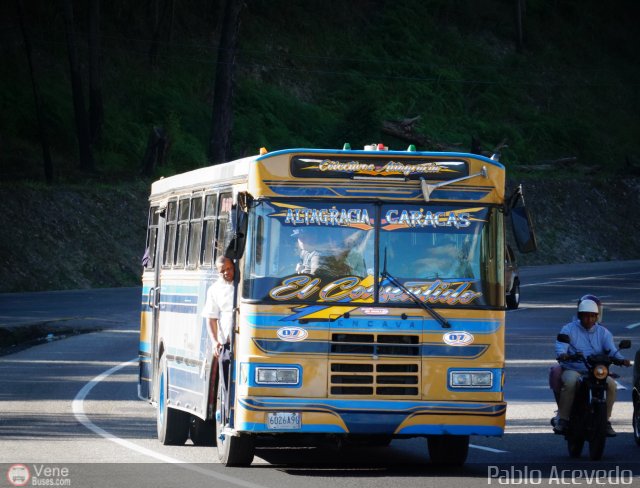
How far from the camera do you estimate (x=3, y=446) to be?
1366 cm

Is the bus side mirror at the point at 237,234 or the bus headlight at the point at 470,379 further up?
the bus side mirror at the point at 237,234

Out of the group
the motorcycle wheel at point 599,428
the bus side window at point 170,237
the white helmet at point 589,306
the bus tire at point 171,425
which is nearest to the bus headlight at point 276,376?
the bus tire at point 171,425

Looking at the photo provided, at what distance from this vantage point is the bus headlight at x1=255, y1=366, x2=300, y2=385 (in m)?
11.6

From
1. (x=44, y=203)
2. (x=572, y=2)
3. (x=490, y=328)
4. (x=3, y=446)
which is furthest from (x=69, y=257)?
(x=572, y=2)

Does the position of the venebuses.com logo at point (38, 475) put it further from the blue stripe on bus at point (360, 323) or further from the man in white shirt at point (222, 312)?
the blue stripe on bus at point (360, 323)

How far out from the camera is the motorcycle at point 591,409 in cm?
1284

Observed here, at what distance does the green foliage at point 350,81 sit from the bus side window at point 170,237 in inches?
1363

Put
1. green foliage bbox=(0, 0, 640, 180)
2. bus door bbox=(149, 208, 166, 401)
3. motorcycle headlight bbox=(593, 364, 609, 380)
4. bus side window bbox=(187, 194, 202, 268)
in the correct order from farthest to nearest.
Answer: green foliage bbox=(0, 0, 640, 180) → bus door bbox=(149, 208, 166, 401) → bus side window bbox=(187, 194, 202, 268) → motorcycle headlight bbox=(593, 364, 609, 380)

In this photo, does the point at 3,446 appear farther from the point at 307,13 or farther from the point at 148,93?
the point at 307,13

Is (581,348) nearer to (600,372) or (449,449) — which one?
(600,372)

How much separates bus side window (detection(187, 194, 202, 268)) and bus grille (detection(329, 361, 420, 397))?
2745 mm

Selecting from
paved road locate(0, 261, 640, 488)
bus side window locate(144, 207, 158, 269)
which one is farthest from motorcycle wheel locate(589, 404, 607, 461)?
bus side window locate(144, 207, 158, 269)

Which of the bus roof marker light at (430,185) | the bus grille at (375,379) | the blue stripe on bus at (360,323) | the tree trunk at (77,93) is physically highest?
the tree trunk at (77,93)

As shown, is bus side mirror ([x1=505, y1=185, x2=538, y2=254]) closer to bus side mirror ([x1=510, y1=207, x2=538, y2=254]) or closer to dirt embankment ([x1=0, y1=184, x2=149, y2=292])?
bus side mirror ([x1=510, y1=207, x2=538, y2=254])
